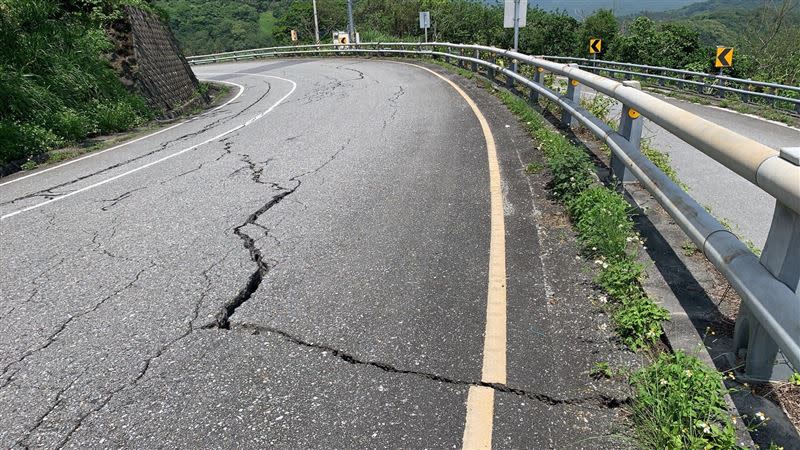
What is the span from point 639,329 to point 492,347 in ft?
2.99

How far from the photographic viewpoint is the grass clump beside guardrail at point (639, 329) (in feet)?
8.31

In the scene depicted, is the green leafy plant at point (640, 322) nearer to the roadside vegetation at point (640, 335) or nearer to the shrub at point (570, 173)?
the roadside vegetation at point (640, 335)

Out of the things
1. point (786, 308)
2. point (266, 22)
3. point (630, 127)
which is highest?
point (266, 22)

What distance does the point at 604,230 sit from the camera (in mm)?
4492

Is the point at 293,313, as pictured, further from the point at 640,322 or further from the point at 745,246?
the point at 745,246

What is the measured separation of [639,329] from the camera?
3.36m

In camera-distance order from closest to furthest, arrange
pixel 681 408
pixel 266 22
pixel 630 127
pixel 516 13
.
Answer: pixel 681 408 < pixel 630 127 < pixel 516 13 < pixel 266 22

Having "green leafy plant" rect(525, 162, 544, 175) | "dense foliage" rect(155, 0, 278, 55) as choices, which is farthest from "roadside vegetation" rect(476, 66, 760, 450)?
"dense foliage" rect(155, 0, 278, 55)

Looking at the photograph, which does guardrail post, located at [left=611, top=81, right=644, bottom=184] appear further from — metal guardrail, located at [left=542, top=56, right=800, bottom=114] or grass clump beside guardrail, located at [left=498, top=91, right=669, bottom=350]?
metal guardrail, located at [left=542, top=56, right=800, bottom=114]

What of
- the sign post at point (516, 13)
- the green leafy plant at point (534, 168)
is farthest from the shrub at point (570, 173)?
the sign post at point (516, 13)

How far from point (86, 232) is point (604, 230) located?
17.5ft

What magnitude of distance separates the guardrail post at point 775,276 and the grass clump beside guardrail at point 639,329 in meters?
0.25

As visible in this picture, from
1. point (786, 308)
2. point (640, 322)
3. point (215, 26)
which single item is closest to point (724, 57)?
point (640, 322)

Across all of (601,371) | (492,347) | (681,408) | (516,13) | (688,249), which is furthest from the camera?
(516,13)
